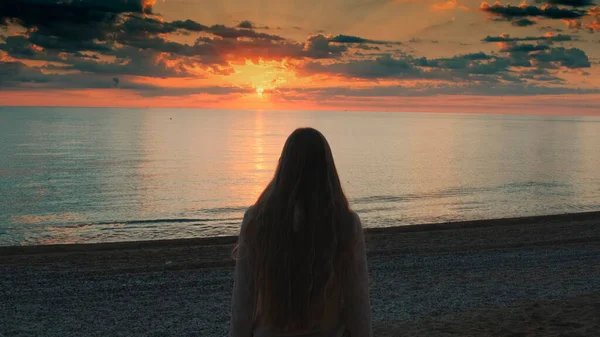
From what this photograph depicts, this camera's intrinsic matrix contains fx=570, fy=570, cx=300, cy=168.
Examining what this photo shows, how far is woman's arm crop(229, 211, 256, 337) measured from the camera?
3.05m

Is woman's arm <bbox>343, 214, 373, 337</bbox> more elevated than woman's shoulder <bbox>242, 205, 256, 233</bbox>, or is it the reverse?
woman's shoulder <bbox>242, 205, 256, 233</bbox>

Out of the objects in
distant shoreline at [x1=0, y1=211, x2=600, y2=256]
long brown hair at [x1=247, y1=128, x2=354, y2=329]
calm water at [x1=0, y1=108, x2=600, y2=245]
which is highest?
long brown hair at [x1=247, y1=128, x2=354, y2=329]

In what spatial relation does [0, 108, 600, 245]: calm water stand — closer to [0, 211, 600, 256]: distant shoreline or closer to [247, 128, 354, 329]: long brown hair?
[0, 211, 600, 256]: distant shoreline

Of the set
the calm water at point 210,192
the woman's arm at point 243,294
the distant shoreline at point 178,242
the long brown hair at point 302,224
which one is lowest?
the calm water at point 210,192

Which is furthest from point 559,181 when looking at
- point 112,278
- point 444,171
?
point 112,278

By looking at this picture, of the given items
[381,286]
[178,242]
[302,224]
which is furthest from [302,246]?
[178,242]

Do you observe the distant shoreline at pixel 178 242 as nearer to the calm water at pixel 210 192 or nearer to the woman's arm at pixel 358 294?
the calm water at pixel 210 192

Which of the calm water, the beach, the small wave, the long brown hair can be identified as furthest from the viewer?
the calm water

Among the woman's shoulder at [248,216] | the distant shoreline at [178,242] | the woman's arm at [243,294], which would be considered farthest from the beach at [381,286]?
the woman's shoulder at [248,216]

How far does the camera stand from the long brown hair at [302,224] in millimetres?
2957

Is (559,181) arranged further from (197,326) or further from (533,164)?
(197,326)

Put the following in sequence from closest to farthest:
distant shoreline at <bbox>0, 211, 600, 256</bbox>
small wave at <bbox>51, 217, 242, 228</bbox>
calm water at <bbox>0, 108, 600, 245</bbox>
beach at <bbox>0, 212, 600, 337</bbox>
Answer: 1. beach at <bbox>0, 212, 600, 337</bbox>
2. distant shoreline at <bbox>0, 211, 600, 256</bbox>
3. small wave at <bbox>51, 217, 242, 228</bbox>
4. calm water at <bbox>0, 108, 600, 245</bbox>

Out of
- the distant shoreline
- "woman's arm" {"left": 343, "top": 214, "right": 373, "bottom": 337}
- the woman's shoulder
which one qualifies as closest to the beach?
the distant shoreline

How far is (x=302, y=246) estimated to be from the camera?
298 cm
